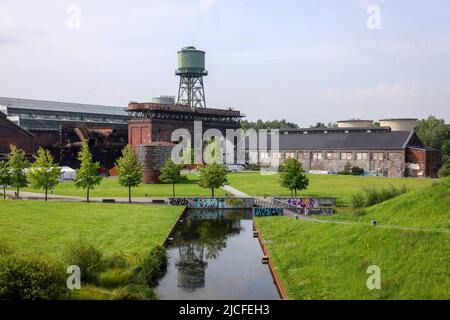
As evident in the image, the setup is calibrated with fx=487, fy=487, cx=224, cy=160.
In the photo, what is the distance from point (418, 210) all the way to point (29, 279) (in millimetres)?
21229

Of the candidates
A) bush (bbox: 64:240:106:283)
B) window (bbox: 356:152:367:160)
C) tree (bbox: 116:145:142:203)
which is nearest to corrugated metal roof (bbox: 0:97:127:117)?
tree (bbox: 116:145:142:203)

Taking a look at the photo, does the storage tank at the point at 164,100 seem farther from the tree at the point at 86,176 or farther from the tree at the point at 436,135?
the tree at the point at 86,176

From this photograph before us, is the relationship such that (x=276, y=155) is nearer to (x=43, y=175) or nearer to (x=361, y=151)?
(x=361, y=151)

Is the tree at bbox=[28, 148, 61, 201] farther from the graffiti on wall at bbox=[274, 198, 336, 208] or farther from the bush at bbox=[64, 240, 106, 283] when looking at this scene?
the bush at bbox=[64, 240, 106, 283]

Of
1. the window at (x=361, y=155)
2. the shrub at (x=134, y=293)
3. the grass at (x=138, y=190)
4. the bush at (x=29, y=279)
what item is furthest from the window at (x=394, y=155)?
the bush at (x=29, y=279)

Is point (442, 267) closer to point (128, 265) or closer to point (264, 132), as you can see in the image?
point (128, 265)

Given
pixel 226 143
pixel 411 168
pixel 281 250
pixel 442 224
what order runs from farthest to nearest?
1. pixel 226 143
2. pixel 411 168
3. pixel 281 250
4. pixel 442 224

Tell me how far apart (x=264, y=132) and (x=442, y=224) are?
8076 centimetres

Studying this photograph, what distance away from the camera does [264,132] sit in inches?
4144

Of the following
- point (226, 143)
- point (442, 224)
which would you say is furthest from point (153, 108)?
point (442, 224)

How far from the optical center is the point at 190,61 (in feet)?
325

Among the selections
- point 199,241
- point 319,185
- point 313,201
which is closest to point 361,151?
point 319,185

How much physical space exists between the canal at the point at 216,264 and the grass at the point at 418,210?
24.7 ft

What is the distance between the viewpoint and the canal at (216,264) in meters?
22.7
